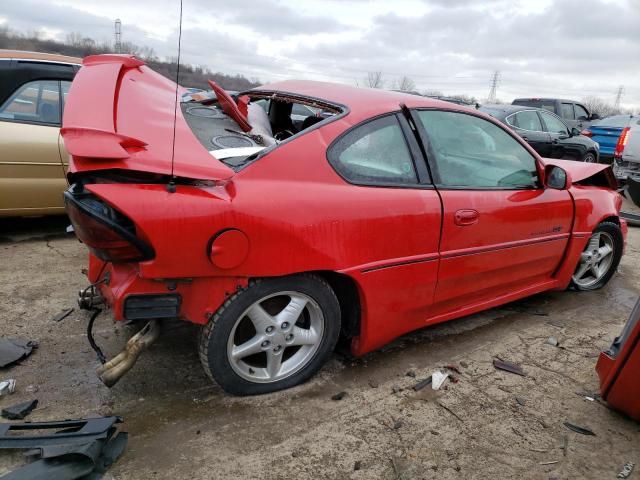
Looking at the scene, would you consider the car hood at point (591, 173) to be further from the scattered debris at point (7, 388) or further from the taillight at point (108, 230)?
the scattered debris at point (7, 388)

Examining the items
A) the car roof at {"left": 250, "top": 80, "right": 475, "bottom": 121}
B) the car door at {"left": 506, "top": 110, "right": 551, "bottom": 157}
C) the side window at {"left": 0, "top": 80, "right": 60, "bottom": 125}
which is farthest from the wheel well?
the car door at {"left": 506, "top": 110, "right": 551, "bottom": 157}

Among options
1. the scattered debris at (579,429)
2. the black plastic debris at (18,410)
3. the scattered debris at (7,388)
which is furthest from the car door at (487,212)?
the scattered debris at (7,388)

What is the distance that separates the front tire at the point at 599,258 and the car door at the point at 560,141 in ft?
20.6

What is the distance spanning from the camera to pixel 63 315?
3.30 metres

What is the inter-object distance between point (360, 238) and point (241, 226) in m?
0.65

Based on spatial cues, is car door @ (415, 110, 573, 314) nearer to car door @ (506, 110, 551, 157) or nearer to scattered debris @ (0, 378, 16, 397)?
scattered debris @ (0, 378, 16, 397)

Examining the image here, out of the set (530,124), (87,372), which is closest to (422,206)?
(87,372)

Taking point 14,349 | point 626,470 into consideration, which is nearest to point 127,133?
point 14,349

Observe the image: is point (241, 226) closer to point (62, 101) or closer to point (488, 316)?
point (488, 316)

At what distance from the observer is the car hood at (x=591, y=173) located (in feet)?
12.7

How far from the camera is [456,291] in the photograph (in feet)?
10.1

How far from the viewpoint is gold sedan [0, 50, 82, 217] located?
14.1 ft

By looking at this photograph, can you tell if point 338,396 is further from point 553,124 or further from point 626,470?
point 553,124

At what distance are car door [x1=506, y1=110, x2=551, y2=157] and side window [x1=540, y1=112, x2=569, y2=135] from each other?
21 centimetres
